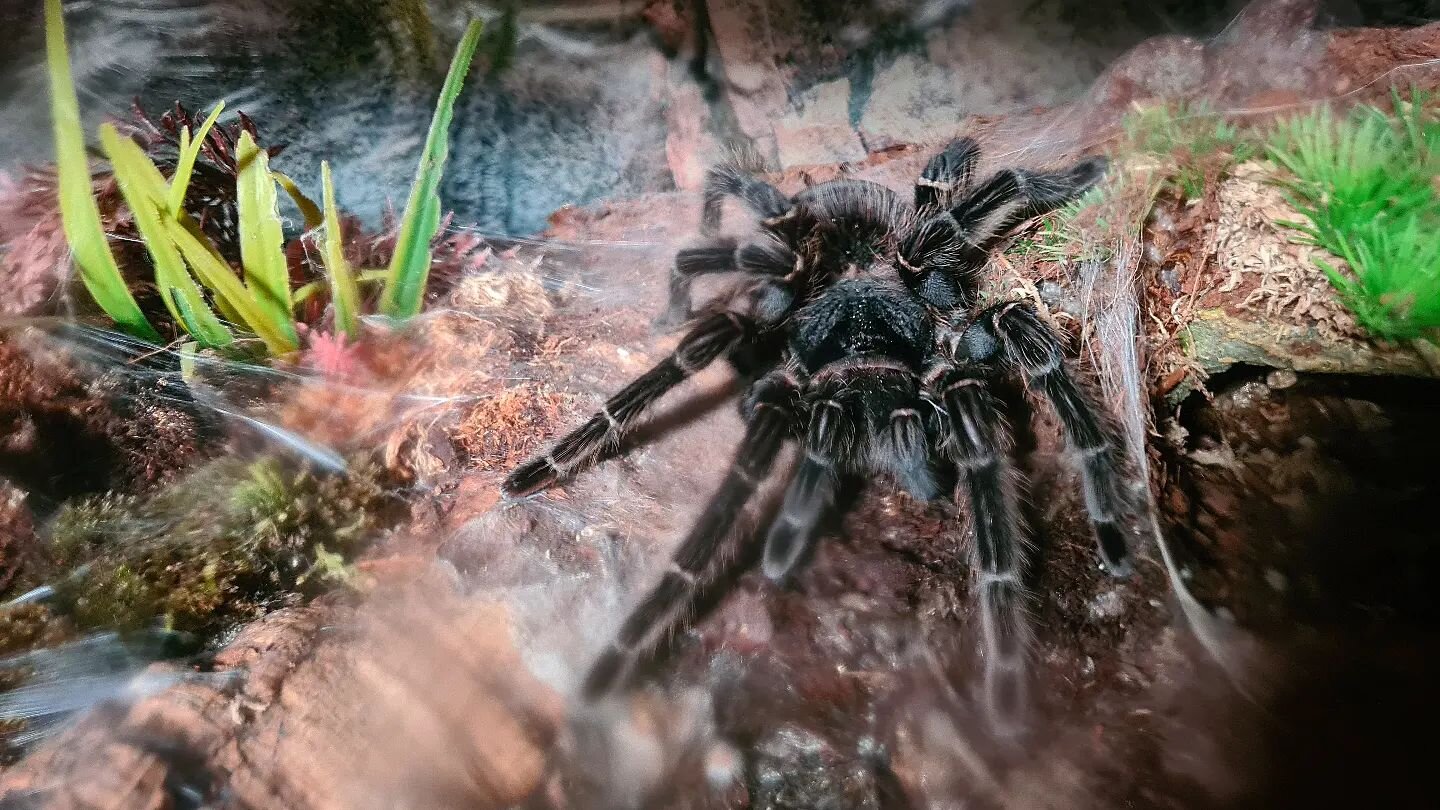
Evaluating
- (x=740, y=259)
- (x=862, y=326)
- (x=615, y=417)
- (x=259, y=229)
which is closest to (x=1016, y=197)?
(x=862, y=326)

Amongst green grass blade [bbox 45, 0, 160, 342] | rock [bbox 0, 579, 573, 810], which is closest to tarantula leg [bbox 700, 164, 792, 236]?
rock [bbox 0, 579, 573, 810]

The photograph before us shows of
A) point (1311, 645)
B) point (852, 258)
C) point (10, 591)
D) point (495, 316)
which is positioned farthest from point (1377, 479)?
point (10, 591)

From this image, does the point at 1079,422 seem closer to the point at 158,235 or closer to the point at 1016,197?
the point at 1016,197

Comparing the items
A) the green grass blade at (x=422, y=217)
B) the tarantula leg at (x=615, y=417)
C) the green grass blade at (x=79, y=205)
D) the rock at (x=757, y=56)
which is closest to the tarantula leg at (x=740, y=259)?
the tarantula leg at (x=615, y=417)

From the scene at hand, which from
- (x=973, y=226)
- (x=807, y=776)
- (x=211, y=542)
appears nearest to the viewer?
(x=807, y=776)

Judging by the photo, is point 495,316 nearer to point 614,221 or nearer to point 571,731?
point 614,221

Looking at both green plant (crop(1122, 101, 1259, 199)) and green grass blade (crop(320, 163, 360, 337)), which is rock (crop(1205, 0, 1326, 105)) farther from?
green grass blade (crop(320, 163, 360, 337))

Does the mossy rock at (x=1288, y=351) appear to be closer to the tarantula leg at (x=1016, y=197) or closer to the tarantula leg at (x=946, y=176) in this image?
the tarantula leg at (x=1016, y=197)
